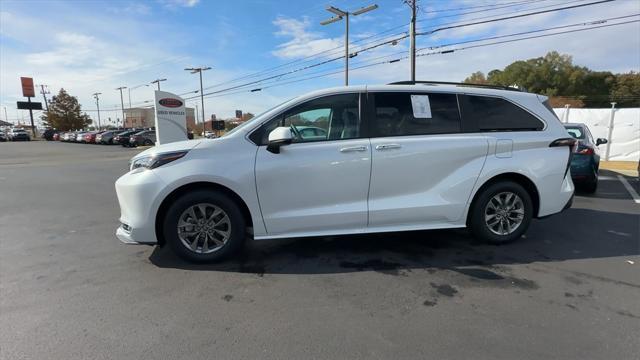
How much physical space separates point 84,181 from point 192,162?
8.94m

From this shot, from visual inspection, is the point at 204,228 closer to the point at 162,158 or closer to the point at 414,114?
the point at 162,158

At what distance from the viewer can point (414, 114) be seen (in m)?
4.13

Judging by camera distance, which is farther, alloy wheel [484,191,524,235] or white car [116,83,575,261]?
alloy wheel [484,191,524,235]

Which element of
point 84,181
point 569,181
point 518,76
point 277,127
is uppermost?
point 518,76

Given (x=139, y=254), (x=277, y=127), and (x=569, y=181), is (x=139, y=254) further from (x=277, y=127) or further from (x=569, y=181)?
(x=569, y=181)

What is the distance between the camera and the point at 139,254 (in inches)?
170

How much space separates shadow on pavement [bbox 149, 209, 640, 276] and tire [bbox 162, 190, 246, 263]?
133 mm

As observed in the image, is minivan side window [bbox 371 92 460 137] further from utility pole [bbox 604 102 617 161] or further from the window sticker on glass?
utility pole [bbox 604 102 617 161]

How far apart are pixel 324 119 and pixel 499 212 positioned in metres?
2.36

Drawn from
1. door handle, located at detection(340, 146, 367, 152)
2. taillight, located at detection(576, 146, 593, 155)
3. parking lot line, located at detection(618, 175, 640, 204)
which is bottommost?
parking lot line, located at detection(618, 175, 640, 204)

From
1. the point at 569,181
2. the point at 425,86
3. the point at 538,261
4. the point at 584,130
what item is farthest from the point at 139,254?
the point at 584,130

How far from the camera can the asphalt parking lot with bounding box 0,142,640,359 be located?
254 cm

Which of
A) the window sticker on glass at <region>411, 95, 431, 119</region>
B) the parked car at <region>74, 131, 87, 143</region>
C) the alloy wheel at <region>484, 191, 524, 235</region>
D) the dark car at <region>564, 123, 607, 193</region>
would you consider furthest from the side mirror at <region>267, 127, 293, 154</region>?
the parked car at <region>74, 131, 87, 143</region>

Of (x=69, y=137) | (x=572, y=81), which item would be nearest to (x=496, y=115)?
(x=69, y=137)
